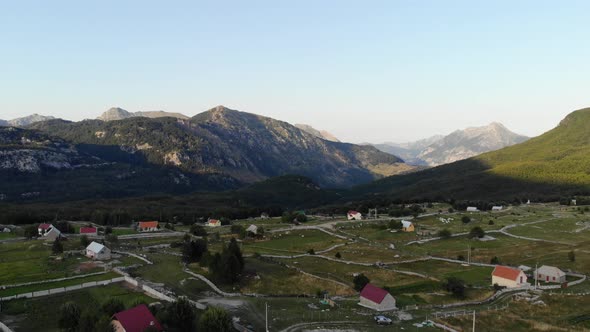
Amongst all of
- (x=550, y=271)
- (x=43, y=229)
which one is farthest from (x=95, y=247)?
(x=550, y=271)

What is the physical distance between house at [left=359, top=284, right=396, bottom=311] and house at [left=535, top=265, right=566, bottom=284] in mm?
28933

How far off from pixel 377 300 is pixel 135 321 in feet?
105

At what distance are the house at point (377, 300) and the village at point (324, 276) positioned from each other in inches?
5.6

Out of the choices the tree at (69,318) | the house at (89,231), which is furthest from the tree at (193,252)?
the house at (89,231)

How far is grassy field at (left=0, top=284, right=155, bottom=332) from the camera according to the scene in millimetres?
56438

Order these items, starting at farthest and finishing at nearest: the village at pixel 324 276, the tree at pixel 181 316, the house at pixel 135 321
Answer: the village at pixel 324 276 → the tree at pixel 181 316 → the house at pixel 135 321

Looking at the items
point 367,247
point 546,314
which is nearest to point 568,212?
point 367,247

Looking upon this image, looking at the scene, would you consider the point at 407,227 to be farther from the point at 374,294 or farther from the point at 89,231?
the point at 89,231

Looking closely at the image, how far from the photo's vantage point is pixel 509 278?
74.2m

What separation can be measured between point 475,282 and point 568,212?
86.8 meters

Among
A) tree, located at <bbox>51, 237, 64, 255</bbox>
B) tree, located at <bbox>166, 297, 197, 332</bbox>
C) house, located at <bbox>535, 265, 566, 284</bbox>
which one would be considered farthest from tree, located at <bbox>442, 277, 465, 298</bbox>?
tree, located at <bbox>51, 237, 64, 255</bbox>

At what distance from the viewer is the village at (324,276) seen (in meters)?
58.4

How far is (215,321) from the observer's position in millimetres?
49375

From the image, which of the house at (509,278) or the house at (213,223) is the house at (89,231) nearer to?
the house at (213,223)
